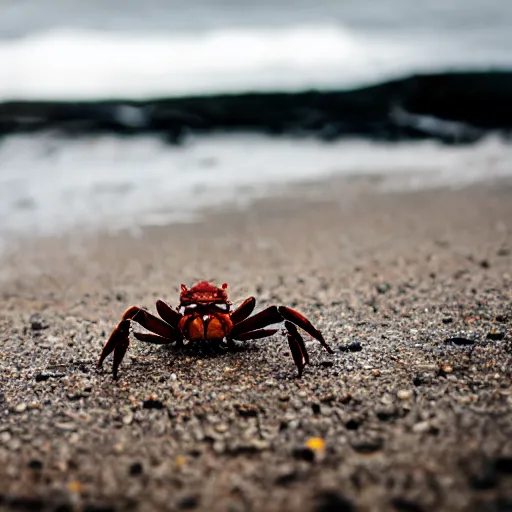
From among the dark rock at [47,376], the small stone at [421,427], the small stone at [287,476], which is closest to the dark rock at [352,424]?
the small stone at [421,427]

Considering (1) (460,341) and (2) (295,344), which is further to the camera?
(1) (460,341)

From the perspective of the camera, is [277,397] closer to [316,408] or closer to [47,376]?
[316,408]

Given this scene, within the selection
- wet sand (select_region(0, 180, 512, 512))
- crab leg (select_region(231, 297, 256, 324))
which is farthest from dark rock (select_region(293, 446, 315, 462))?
crab leg (select_region(231, 297, 256, 324))

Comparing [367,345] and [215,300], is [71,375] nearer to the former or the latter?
[215,300]

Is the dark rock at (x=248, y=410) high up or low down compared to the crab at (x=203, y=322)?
down

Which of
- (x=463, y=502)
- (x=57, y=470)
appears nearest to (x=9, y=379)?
(x=57, y=470)

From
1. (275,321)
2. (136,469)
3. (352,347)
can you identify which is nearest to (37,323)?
(275,321)

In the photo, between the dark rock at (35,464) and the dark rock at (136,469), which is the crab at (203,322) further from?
the dark rock at (136,469)

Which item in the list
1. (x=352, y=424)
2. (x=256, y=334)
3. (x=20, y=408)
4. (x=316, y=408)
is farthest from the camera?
(x=256, y=334)
